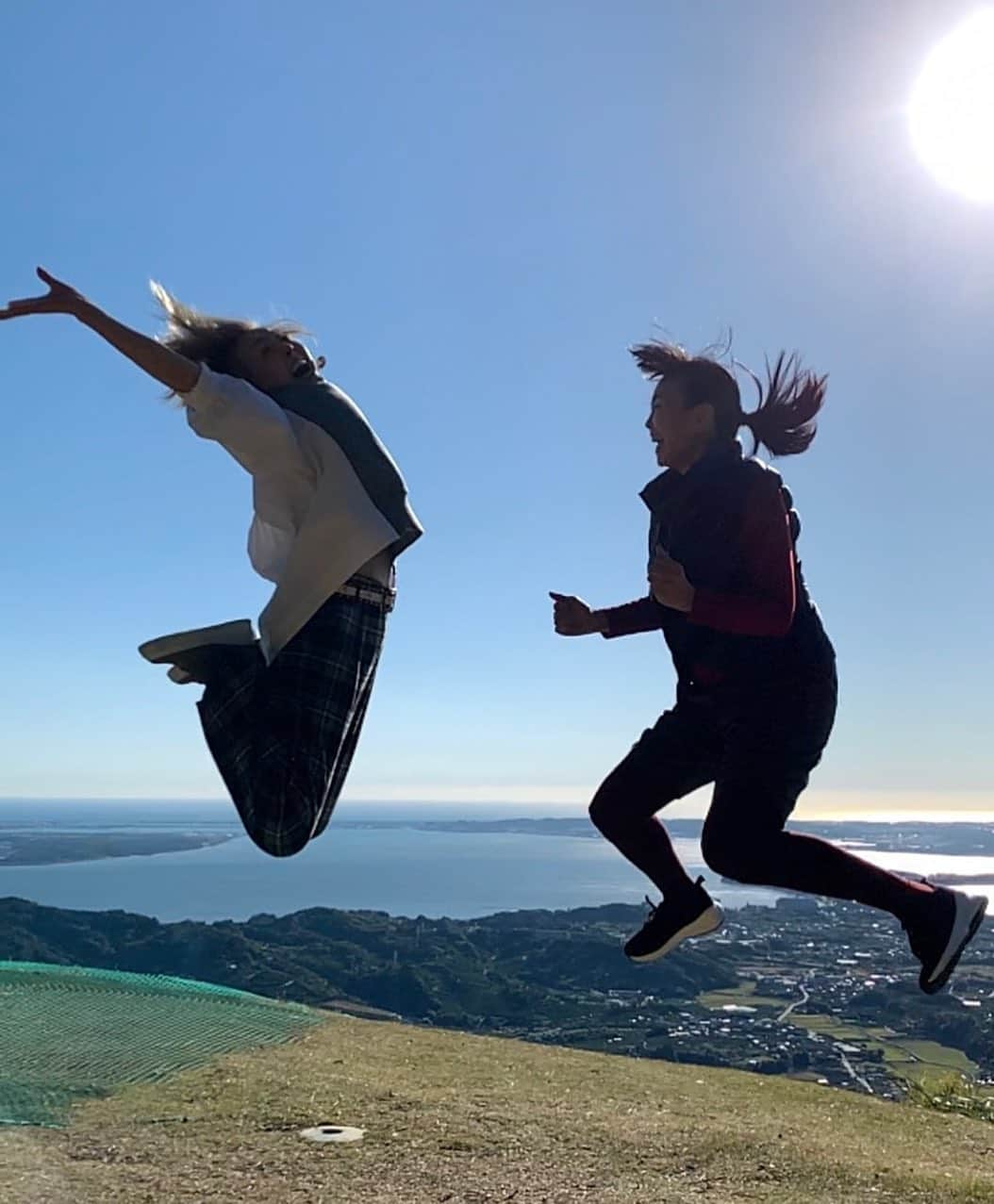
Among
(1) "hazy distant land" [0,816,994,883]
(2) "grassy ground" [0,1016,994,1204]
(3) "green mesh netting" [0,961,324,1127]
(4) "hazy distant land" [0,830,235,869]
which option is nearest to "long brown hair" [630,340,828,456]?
(2) "grassy ground" [0,1016,994,1204]

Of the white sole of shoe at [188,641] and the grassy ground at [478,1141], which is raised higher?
the white sole of shoe at [188,641]

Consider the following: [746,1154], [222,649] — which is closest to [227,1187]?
[746,1154]

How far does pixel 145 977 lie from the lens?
8.09m

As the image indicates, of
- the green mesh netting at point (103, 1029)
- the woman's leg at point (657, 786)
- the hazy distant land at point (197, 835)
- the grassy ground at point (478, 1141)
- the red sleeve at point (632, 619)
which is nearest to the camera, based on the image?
the woman's leg at point (657, 786)

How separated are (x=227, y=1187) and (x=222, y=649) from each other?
283cm

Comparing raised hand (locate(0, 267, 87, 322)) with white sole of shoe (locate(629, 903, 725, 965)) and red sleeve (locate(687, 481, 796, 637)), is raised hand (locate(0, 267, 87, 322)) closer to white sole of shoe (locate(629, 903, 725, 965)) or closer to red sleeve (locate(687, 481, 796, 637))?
red sleeve (locate(687, 481, 796, 637))

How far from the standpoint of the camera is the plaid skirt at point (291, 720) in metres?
2.45

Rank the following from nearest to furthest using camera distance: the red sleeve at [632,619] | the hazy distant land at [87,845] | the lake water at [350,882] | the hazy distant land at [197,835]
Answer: the red sleeve at [632,619] < the hazy distant land at [197,835] < the lake water at [350,882] < the hazy distant land at [87,845]

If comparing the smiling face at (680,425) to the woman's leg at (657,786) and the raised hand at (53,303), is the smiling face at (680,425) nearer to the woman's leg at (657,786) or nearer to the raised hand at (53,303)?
the woman's leg at (657,786)

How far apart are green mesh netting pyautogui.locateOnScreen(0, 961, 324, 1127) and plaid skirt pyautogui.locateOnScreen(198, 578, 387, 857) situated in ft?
12.6

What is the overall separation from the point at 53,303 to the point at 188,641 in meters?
0.81

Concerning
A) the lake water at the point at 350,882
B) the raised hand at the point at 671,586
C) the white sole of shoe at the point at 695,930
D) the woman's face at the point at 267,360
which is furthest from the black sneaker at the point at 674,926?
the lake water at the point at 350,882

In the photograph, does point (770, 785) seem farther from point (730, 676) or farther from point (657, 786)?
point (657, 786)

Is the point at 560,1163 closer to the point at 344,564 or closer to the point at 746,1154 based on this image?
the point at 746,1154
